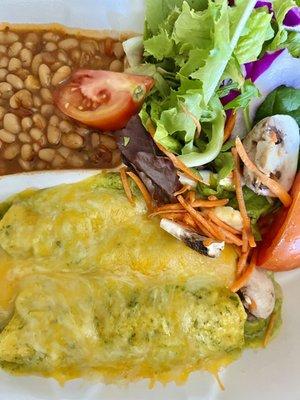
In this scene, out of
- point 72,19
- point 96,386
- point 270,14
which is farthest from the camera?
point 72,19

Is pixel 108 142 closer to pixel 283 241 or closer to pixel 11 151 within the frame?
pixel 11 151

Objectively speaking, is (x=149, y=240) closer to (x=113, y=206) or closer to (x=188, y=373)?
(x=113, y=206)

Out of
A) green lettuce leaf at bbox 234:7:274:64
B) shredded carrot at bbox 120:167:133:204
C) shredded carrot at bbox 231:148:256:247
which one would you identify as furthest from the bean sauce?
green lettuce leaf at bbox 234:7:274:64

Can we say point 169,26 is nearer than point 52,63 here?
Yes

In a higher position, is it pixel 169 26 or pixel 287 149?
pixel 169 26

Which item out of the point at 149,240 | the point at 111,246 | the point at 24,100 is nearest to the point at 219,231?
the point at 149,240

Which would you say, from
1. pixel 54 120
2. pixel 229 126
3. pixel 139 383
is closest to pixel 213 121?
pixel 229 126

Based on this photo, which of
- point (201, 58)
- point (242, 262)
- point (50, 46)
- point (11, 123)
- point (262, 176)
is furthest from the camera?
point (50, 46)
